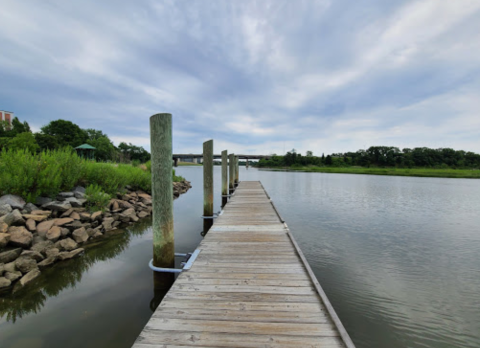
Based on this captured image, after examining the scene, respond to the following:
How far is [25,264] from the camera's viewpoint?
4.93 meters

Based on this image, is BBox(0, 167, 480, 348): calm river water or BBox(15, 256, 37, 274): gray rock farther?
BBox(15, 256, 37, 274): gray rock

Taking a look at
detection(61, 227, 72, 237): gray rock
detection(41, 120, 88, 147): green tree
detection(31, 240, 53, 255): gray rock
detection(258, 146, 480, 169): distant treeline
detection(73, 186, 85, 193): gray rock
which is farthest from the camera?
detection(258, 146, 480, 169): distant treeline

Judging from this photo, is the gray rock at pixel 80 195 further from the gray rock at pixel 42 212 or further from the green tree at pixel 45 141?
the green tree at pixel 45 141

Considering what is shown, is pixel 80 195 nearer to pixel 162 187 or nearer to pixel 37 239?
pixel 37 239

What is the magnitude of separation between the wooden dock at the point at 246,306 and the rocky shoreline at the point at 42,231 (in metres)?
3.81

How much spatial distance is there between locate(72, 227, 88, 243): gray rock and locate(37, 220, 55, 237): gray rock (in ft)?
2.36

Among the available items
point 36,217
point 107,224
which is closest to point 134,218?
point 107,224

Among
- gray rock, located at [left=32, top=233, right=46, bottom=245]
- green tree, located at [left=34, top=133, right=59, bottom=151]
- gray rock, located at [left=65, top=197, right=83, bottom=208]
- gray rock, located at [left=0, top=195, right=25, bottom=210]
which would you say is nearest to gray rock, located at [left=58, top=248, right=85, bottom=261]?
gray rock, located at [left=32, top=233, right=46, bottom=245]

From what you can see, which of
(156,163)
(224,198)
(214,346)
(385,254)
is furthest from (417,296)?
(224,198)

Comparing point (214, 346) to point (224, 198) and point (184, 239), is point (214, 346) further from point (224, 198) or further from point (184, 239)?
point (224, 198)

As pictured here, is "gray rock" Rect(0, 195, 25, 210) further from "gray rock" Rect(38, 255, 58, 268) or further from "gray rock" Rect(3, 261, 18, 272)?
"gray rock" Rect(3, 261, 18, 272)

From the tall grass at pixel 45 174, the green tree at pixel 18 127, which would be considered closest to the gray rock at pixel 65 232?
the tall grass at pixel 45 174

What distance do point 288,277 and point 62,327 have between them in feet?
12.4

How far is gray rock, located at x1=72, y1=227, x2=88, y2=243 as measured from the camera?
6824mm
